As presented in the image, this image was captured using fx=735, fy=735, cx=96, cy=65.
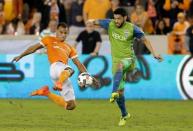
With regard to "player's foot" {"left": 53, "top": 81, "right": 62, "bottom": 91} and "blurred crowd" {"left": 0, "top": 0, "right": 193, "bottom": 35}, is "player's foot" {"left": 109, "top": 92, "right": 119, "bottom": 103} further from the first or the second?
"blurred crowd" {"left": 0, "top": 0, "right": 193, "bottom": 35}

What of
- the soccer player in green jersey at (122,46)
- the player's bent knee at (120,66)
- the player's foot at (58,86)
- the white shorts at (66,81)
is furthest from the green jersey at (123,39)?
the player's foot at (58,86)

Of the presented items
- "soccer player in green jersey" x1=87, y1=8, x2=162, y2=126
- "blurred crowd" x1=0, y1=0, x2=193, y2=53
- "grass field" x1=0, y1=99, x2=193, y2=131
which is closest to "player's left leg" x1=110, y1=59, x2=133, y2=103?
"soccer player in green jersey" x1=87, y1=8, x2=162, y2=126

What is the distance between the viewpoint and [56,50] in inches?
534

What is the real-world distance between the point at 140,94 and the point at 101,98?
110 centimetres

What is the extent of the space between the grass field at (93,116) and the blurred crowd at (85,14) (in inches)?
133

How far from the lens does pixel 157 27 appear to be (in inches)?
901

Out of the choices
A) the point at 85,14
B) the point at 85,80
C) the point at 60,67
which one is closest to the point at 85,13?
the point at 85,14

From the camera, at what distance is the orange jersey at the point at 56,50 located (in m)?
13.5

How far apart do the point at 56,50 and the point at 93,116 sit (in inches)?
92.4

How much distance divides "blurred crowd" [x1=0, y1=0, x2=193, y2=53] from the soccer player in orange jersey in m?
8.10

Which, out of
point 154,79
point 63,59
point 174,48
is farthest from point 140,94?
point 63,59

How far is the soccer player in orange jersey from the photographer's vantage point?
1316 centimetres

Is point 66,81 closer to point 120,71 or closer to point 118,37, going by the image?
point 120,71

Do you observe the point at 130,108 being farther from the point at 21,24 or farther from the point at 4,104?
the point at 21,24
